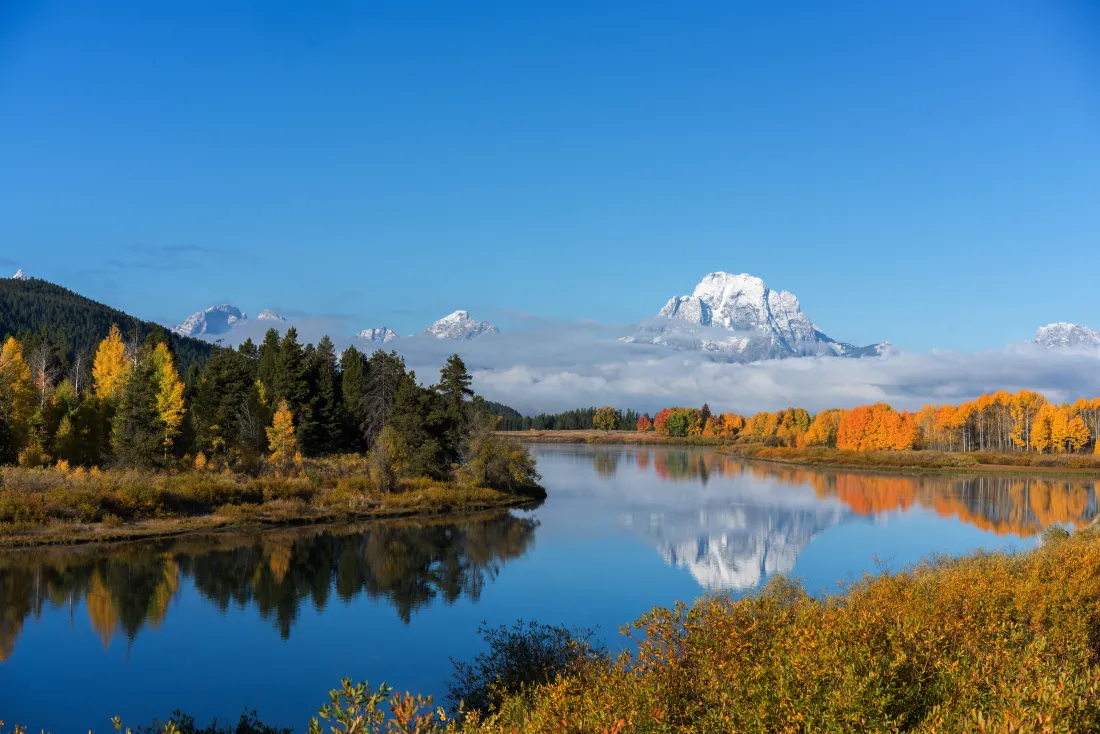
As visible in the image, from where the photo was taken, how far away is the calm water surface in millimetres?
26359

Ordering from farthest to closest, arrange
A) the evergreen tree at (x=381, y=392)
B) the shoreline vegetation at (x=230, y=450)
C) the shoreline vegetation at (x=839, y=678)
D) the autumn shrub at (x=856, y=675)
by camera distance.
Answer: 1. the evergreen tree at (x=381, y=392)
2. the shoreline vegetation at (x=230, y=450)
3. the autumn shrub at (x=856, y=675)
4. the shoreline vegetation at (x=839, y=678)

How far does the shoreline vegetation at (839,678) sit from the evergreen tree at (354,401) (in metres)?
82.9

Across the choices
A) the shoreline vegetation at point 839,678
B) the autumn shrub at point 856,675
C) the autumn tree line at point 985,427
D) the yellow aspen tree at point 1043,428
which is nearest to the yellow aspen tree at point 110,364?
the shoreline vegetation at point 839,678

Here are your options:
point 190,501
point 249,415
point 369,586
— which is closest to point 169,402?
point 249,415

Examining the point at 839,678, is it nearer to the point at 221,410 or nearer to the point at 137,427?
the point at 137,427

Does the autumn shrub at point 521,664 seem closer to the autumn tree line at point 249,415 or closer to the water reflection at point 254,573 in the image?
the water reflection at point 254,573

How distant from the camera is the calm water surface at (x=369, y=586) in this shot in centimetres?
2636

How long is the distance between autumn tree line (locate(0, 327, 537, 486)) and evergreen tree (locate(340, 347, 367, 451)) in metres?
0.19

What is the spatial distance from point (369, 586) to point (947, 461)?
387ft

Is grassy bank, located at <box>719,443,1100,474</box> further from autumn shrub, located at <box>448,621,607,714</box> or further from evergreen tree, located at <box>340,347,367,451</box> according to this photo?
autumn shrub, located at <box>448,621,607,714</box>

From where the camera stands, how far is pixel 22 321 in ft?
619

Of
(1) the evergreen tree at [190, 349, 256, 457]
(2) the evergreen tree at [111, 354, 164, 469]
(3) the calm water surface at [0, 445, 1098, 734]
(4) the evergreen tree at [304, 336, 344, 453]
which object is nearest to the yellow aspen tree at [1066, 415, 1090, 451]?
(3) the calm water surface at [0, 445, 1098, 734]

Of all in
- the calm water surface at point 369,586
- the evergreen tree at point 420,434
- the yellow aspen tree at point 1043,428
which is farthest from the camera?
the yellow aspen tree at point 1043,428

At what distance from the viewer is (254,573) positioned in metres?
42.4
